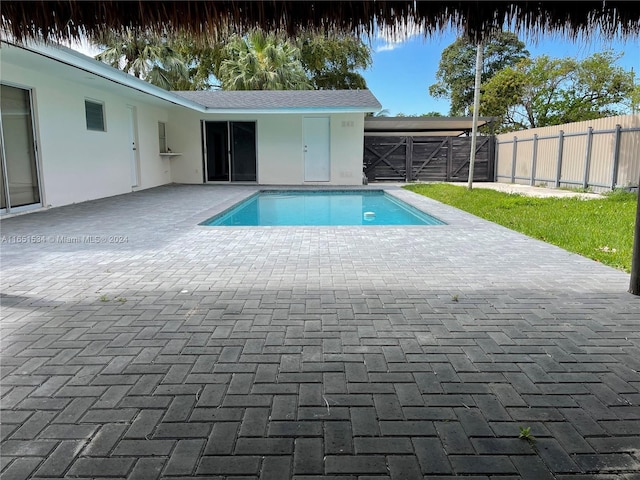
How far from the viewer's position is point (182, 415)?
2.01 meters

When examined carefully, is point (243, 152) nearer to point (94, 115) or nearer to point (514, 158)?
point (94, 115)

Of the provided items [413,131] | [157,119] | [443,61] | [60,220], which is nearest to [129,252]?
[60,220]

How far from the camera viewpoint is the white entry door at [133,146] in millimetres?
12711

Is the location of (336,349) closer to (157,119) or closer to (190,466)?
(190,466)

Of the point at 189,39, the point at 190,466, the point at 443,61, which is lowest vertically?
the point at 190,466

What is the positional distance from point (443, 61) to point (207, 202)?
27035 millimetres

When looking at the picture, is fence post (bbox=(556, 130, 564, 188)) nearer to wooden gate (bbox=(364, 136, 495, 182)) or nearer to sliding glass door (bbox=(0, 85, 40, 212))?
wooden gate (bbox=(364, 136, 495, 182))

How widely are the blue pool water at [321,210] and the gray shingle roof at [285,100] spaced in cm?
289

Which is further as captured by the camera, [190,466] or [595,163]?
[595,163]

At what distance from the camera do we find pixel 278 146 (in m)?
16.1

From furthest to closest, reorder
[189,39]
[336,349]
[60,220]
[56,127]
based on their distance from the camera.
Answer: [56,127] → [60,220] → [189,39] → [336,349]

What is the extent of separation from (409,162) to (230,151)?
22.8ft

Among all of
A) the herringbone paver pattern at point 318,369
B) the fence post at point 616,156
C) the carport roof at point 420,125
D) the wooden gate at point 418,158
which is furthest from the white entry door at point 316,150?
the herringbone paver pattern at point 318,369

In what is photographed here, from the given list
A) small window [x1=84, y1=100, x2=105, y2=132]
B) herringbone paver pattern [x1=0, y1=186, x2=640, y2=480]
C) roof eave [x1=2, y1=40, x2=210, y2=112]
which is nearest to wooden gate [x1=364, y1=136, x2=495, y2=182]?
roof eave [x1=2, y1=40, x2=210, y2=112]
